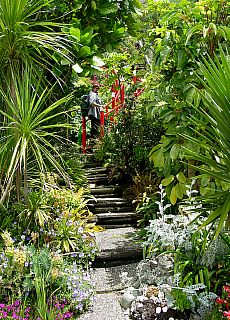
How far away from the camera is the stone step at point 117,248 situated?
3.97 metres

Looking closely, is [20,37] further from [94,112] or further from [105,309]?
→ [94,112]

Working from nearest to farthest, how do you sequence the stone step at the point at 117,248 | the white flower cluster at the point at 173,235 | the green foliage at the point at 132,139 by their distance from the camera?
the white flower cluster at the point at 173,235 < the stone step at the point at 117,248 < the green foliage at the point at 132,139

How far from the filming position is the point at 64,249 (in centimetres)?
347

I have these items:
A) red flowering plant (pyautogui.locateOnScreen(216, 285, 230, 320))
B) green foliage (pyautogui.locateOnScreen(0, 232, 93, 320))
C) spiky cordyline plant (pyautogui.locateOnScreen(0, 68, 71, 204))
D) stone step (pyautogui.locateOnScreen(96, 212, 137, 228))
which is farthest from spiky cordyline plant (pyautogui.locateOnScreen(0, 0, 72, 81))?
stone step (pyautogui.locateOnScreen(96, 212, 137, 228))

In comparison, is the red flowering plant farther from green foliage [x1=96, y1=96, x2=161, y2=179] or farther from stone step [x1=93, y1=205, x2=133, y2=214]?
green foliage [x1=96, y1=96, x2=161, y2=179]

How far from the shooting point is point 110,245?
4.11m

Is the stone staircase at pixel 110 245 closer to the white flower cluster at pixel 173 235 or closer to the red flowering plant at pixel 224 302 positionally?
the white flower cluster at pixel 173 235

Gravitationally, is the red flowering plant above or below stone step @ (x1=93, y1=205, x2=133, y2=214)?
below

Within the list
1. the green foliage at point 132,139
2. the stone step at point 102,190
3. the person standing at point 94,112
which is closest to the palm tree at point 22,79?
the stone step at point 102,190

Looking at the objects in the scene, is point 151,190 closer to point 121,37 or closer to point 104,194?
point 104,194

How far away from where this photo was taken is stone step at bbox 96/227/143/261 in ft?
13.0

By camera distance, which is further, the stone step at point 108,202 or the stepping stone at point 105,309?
the stone step at point 108,202

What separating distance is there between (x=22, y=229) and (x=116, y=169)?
8.25 feet

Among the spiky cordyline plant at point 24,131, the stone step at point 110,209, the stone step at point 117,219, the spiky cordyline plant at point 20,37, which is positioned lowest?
the stone step at point 117,219
